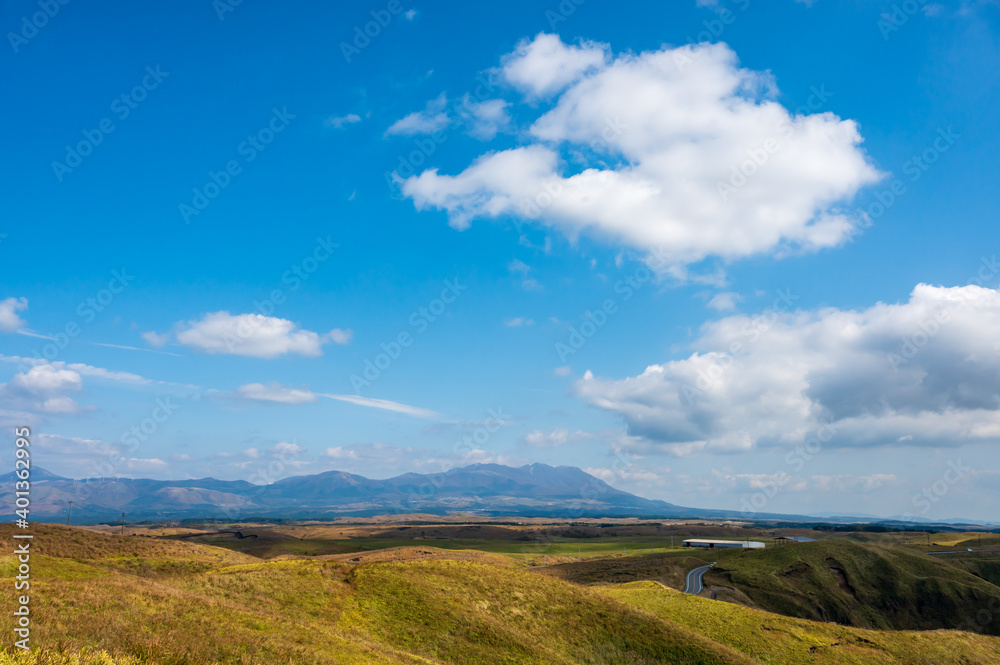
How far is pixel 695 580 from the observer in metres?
115

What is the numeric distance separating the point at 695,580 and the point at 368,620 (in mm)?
89582

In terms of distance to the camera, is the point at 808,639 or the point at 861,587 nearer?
the point at 808,639

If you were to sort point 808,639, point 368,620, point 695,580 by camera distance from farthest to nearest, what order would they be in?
point 695,580 → point 808,639 → point 368,620

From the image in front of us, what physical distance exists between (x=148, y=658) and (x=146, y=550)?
8198cm

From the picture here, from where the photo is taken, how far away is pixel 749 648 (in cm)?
5969

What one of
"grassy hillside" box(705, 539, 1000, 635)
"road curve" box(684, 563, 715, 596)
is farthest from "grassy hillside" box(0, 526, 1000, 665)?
"grassy hillside" box(705, 539, 1000, 635)

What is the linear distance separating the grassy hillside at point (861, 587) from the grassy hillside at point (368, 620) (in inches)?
1558

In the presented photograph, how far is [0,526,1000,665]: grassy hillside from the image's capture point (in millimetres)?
25281

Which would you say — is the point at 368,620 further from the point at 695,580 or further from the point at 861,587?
the point at 861,587

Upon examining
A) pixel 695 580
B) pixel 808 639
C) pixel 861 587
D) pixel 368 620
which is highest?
pixel 368 620

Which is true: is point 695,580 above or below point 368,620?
below

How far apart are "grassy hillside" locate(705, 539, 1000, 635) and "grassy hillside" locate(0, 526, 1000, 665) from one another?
39568 mm

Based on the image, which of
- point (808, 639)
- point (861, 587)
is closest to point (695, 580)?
point (861, 587)

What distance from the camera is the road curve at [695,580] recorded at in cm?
10275
